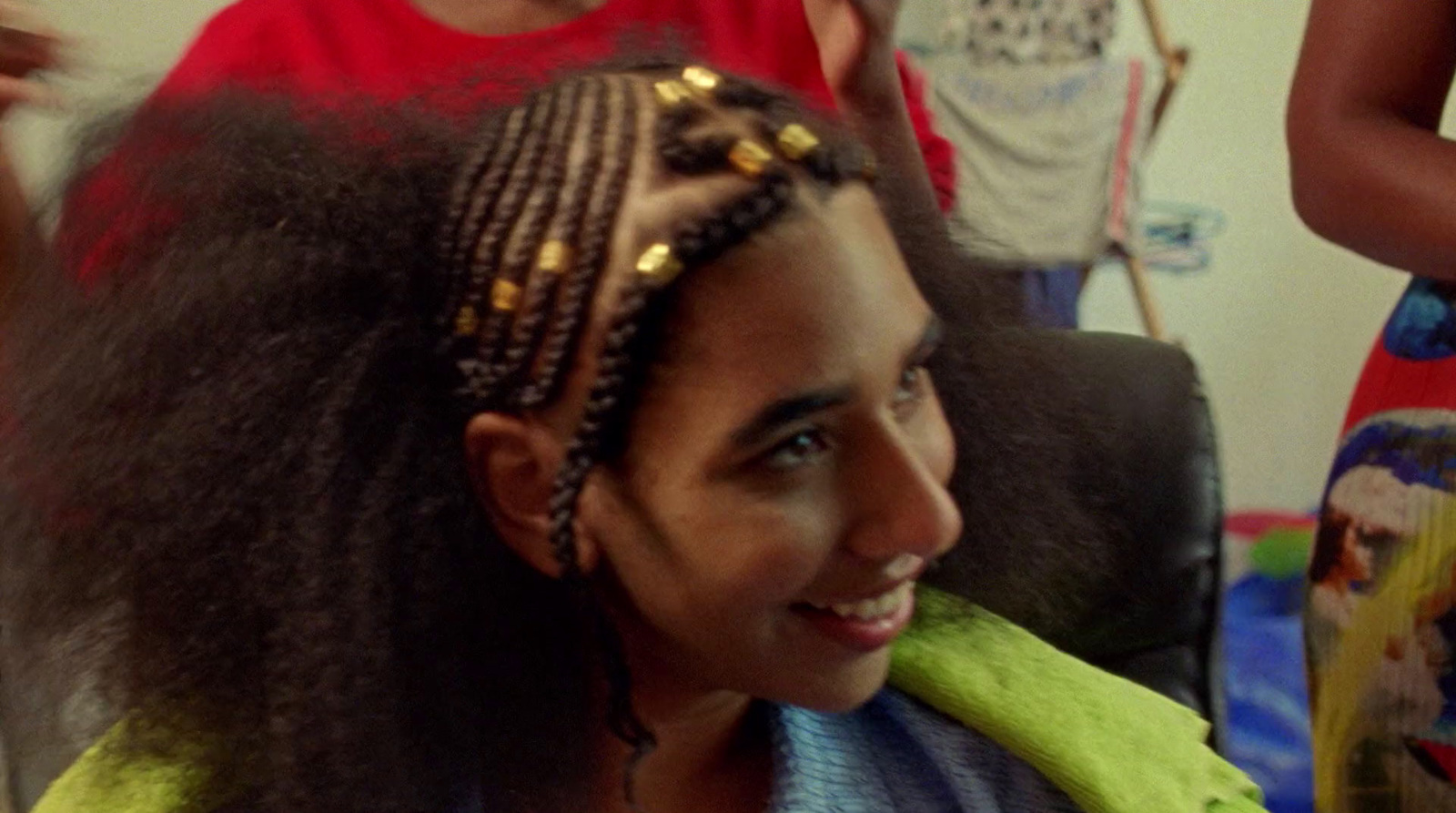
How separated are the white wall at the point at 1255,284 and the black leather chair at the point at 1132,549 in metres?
1.80

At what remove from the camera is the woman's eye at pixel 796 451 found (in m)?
0.55

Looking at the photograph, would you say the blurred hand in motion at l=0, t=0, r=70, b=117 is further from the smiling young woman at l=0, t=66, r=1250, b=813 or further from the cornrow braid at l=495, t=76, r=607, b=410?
the cornrow braid at l=495, t=76, r=607, b=410

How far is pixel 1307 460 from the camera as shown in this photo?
2838 millimetres

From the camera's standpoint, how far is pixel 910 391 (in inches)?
23.8

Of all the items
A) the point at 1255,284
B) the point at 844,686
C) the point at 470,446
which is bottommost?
the point at 1255,284

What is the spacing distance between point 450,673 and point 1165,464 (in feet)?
1.72

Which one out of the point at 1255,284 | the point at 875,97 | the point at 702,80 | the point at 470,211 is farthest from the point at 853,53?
the point at 1255,284

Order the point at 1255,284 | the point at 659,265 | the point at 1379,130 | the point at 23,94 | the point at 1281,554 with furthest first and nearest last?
the point at 1255,284 < the point at 1281,554 < the point at 1379,130 < the point at 23,94 < the point at 659,265

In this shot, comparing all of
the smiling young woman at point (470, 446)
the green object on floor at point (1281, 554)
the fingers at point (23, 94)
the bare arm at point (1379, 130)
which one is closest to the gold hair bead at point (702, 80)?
the smiling young woman at point (470, 446)

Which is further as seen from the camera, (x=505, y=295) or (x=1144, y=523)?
(x=1144, y=523)

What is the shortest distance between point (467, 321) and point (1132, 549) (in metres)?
0.53

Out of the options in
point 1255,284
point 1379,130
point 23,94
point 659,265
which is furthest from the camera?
point 1255,284

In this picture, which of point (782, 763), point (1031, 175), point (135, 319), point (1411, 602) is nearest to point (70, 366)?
point (135, 319)

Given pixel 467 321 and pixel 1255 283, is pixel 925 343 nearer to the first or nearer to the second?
pixel 467 321
